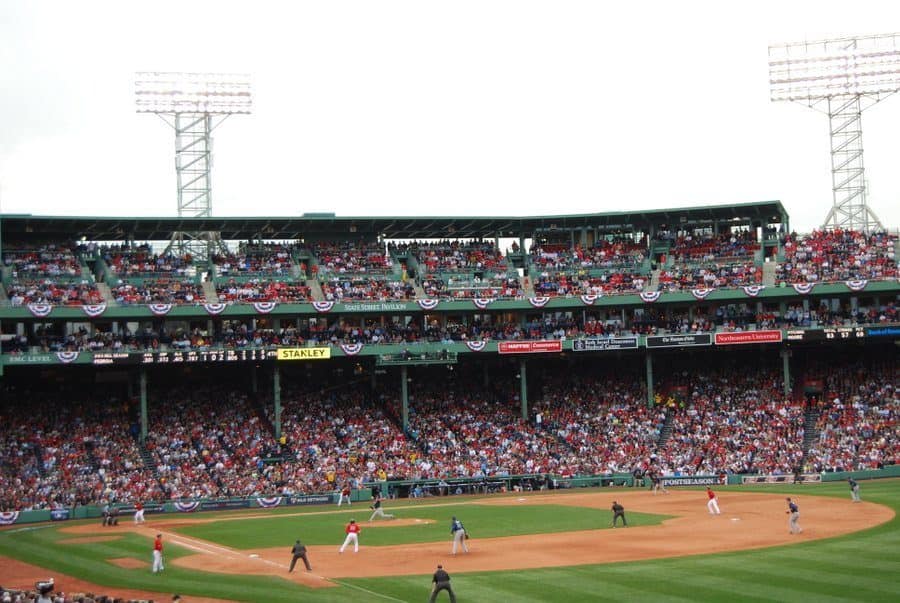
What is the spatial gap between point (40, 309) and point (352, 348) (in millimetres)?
19008

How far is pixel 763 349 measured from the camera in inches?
2721

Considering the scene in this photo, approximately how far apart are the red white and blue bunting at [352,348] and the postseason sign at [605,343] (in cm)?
1420

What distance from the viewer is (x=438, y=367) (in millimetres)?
72625

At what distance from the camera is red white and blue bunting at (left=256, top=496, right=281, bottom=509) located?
56.4 meters

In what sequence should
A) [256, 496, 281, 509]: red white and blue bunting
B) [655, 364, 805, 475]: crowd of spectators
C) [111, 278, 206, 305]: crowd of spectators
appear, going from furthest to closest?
1. [111, 278, 206, 305]: crowd of spectators
2. [655, 364, 805, 475]: crowd of spectators
3. [256, 496, 281, 509]: red white and blue bunting

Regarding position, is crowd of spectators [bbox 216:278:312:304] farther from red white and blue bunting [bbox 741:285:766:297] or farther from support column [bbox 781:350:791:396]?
support column [bbox 781:350:791:396]

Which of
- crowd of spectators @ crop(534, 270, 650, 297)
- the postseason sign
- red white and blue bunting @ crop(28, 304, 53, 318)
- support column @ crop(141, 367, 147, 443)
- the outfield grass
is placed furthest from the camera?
crowd of spectators @ crop(534, 270, 650, 297)

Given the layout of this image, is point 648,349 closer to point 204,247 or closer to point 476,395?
point 476,395

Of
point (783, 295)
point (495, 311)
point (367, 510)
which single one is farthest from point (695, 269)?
point (367, 510)

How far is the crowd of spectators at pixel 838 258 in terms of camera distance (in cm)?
6600

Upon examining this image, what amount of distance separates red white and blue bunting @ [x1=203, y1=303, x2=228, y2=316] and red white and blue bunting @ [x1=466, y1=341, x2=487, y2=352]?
52.8ft

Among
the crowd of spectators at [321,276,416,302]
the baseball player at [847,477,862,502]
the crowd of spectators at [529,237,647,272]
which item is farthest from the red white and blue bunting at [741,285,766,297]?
the baseball player at [847,477,862,502]

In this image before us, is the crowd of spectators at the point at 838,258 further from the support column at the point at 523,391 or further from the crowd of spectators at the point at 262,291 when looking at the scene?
the crowd of spectators at the point at 262,291

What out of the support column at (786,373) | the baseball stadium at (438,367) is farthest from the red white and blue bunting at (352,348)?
the support column at (786,373)
